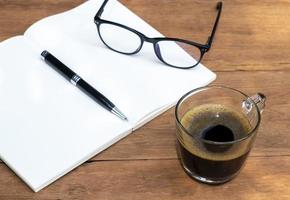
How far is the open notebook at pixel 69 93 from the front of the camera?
0.77m

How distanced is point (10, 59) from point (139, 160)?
0.96 ft

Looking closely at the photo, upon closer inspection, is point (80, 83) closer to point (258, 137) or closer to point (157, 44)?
point (157, 44)

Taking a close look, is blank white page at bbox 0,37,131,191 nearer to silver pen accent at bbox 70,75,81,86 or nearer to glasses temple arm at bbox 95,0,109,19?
silver pen accent at bbox 70,75,81,86

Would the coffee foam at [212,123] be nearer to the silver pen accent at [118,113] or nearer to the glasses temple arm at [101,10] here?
the silver pen accent at [118,113]

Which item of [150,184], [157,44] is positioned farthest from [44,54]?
[150,184]

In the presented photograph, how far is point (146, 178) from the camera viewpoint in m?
0.76

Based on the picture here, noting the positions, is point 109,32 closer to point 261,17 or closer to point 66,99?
point 66,99

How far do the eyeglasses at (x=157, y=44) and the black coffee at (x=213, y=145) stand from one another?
0.16m

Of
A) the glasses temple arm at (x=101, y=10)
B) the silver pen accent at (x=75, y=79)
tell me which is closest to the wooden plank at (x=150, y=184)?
the silver pen accent at (x=75, y=79)

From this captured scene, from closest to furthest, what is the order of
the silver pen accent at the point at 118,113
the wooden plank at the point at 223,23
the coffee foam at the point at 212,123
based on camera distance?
1. the coffee foam at the point at 212,123
2. the silver pen accent at the point at 118,113
3. the wooden plank at the point at 223,23

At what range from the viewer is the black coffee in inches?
27.4

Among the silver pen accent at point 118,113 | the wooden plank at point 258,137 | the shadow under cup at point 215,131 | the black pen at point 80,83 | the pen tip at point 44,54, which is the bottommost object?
the wooden plank at point 258,137

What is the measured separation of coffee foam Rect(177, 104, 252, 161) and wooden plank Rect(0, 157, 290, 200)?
0.06 m

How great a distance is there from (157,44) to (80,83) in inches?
6.2
